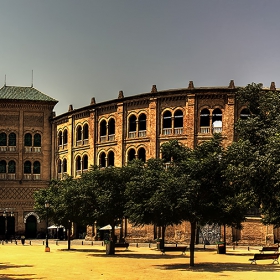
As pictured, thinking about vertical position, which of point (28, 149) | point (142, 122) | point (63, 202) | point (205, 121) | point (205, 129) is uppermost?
point (142, 122)

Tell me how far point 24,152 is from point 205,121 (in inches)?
992

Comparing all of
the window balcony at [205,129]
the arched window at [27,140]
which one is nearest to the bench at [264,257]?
the window balcony at [205,129]

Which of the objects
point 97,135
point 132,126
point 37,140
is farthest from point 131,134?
point 37,140

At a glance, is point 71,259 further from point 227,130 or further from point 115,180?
point 227,130

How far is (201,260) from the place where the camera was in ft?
129

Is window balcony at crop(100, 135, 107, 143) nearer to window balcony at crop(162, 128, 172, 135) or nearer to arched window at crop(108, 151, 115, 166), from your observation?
arched window at crop(108, 151, 115, 166)

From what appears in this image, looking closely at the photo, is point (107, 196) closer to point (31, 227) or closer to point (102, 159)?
point (102, 159)

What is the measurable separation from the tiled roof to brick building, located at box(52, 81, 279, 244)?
7778mm

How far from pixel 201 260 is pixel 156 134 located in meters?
21.9

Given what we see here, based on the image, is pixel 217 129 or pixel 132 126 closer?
pixel 217 129

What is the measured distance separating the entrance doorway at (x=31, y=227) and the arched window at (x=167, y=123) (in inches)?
862

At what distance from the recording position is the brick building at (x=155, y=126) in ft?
185

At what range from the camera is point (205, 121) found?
58.0 meters

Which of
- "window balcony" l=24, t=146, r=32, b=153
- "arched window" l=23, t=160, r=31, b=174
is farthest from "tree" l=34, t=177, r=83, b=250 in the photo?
"window balcony" l=24, t=146, r=32, b=153
